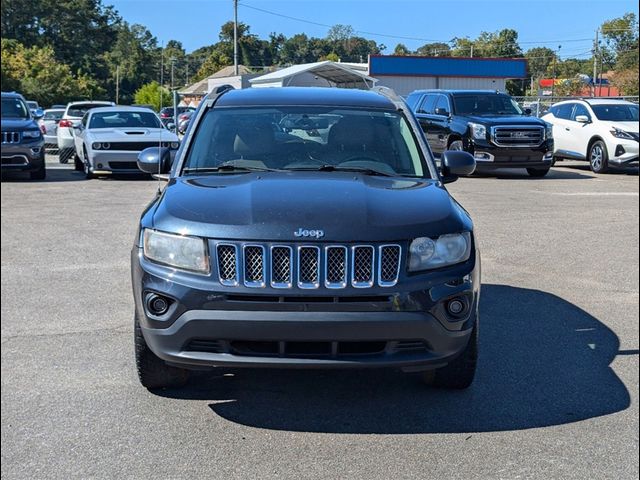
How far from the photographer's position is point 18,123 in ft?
52.6

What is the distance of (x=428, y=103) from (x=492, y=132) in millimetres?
3000

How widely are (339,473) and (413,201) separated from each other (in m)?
1.52

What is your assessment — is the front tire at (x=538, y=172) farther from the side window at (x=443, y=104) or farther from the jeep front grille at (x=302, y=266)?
the jeep front grille at (x=302, y=266)

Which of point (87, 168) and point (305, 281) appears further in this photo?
point (87, 168)

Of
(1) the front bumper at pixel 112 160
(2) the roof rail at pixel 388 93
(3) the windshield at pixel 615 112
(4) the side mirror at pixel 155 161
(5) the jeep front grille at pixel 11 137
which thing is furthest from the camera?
(3) the windshield at pixel 615 112

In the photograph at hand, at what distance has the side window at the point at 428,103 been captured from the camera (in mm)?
19516

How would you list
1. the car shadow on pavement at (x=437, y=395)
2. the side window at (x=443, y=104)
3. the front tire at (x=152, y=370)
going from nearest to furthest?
1. the car shadow on pavement at (x=437, y=395)
2. the front tire at (x=152, y=370)
3. the side window at (x=443, y=104)

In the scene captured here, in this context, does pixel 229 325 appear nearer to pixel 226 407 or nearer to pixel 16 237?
pixel 226 407

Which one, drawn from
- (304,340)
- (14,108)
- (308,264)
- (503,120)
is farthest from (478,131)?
(304,340)

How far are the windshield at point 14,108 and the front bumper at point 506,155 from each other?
9.23 meters

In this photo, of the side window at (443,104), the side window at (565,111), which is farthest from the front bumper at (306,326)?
the side window at (565,111)

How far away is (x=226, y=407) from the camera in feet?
14.1

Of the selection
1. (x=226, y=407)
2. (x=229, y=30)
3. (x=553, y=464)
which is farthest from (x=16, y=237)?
(x=553, y=464)

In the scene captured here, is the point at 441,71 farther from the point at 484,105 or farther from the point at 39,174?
the point at 39,174
